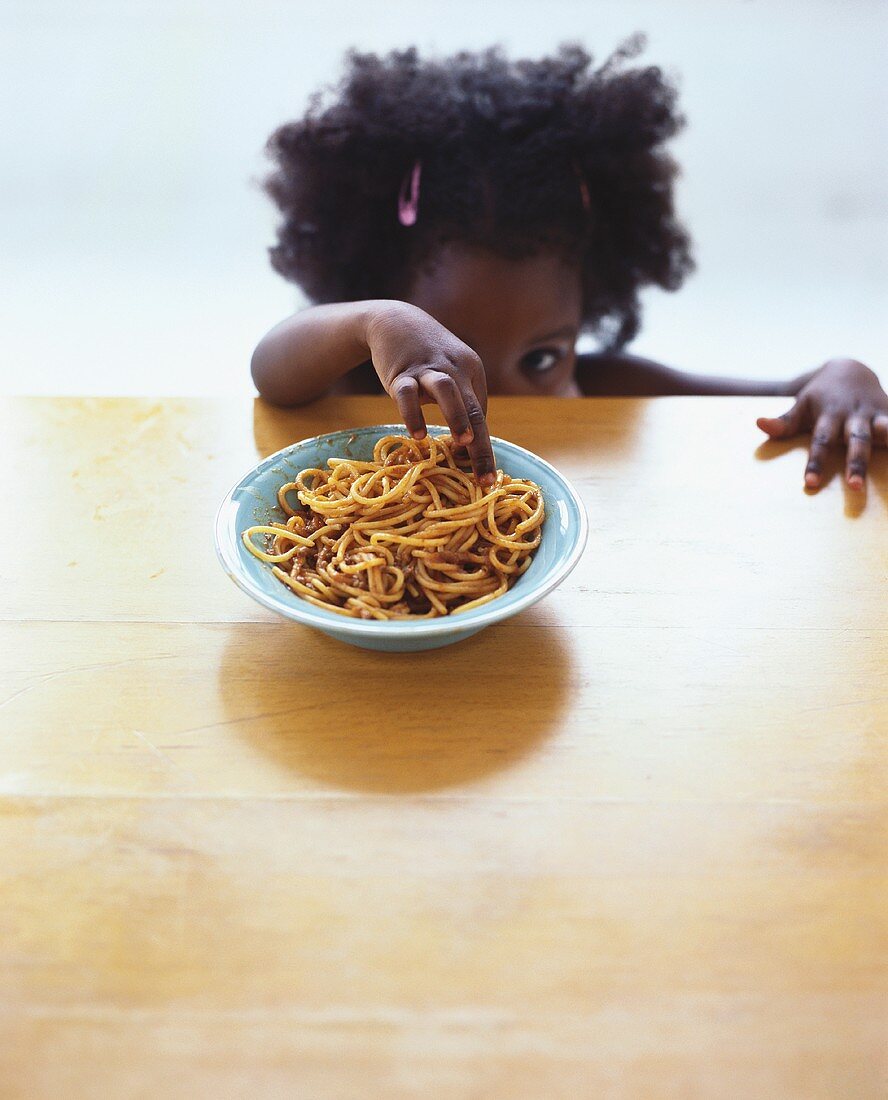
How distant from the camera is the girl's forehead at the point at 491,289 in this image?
1.44 metres

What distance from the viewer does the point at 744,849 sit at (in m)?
0.68

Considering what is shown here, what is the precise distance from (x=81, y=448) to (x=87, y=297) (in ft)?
5.40

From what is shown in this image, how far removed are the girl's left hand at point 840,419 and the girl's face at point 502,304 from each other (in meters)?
0.41

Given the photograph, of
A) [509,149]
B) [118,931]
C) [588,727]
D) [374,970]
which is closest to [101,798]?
[118,931]

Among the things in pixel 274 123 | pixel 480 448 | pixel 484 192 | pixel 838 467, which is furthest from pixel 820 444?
pixel 274 123

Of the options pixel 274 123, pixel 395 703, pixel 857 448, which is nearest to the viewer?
pixel 395 703

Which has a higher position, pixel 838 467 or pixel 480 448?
pixel 480 448

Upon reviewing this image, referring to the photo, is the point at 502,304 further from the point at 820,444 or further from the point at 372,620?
the point at 372,620

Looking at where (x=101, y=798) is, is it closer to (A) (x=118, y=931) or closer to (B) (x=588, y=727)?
(A) (x=118, y=931)

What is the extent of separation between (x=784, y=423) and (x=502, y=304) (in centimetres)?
48

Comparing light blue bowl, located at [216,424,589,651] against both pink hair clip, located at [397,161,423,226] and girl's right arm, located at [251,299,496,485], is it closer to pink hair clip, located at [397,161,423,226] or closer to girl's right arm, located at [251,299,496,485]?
girl's right arm, located at [251,299,496,485]

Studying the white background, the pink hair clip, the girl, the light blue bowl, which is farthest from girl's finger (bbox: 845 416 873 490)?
the white background

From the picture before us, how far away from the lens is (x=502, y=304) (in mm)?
1438

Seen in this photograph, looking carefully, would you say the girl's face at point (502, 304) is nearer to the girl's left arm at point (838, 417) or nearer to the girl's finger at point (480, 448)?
the girl's left arm at point (838, 417)
